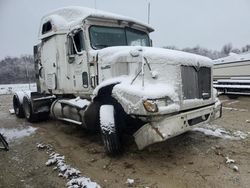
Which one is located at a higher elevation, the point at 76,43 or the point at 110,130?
the point at 76,43

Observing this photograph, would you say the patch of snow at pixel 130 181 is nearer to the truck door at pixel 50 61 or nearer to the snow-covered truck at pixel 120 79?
the snow-covered truck at pixel 120 79

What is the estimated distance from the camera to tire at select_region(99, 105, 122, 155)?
200 inches

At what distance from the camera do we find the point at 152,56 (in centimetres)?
490

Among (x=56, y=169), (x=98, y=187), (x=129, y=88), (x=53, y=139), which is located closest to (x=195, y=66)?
(x=129, y=88)

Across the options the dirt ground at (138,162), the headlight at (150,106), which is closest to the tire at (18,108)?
the dirt ground at (138,162)

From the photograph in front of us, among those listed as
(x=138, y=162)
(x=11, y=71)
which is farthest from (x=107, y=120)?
(x=11, y=71)

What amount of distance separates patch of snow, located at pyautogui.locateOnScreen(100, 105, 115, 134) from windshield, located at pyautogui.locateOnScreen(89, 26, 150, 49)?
5.65ft

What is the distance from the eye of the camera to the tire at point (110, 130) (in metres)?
5.09

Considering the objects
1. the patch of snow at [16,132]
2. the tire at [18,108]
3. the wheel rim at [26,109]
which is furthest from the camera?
the tire at [18,108]

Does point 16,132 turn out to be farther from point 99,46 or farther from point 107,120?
point 107,120

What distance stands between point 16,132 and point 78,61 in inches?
117

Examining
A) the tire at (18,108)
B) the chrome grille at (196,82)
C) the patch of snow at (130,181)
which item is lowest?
the patch of snow at (130,181)

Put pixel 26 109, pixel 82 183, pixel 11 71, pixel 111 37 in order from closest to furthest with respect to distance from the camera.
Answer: pixel 82 183
pixel 111 37
pixel 26 109
pixel 11 71

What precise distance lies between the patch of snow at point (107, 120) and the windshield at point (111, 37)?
172 centimetres
